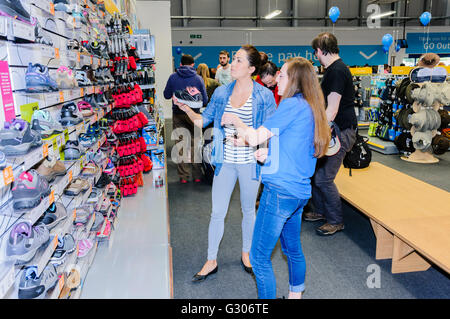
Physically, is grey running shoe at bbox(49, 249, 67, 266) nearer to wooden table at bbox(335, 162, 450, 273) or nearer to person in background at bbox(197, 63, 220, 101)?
wooden table at bbox(335, 162, 450, 273)

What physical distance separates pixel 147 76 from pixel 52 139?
3.43 m

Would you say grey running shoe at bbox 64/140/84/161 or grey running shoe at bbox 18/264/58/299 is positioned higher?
grey running shoe at bbox 64/140/84/161

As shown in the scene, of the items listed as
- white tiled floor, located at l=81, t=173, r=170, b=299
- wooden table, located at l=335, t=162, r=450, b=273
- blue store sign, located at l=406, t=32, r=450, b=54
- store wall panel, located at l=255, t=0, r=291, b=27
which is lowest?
white tiled floor, located at l=81, t=173, r=170, b=299

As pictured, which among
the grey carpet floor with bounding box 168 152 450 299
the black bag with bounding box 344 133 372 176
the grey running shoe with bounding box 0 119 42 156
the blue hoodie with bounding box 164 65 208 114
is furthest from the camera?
the blue hoodie with bounding box 164 65 208 114

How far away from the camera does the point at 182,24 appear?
18.2 metres

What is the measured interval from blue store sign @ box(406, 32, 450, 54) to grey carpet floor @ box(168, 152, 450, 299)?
1881 cm

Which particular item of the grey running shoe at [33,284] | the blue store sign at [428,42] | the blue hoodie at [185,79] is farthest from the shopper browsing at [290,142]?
the blue store sign at [428,42]

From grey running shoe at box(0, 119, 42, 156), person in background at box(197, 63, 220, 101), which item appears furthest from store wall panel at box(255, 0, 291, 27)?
grey running shoe at box(0, 119, 42, 156)

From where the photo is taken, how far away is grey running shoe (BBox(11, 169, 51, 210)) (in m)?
1.47

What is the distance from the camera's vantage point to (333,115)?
3064 mm

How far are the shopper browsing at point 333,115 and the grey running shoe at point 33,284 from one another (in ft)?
7.13

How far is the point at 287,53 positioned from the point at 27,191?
60.2 feet

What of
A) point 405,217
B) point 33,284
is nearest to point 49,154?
point 33,284
